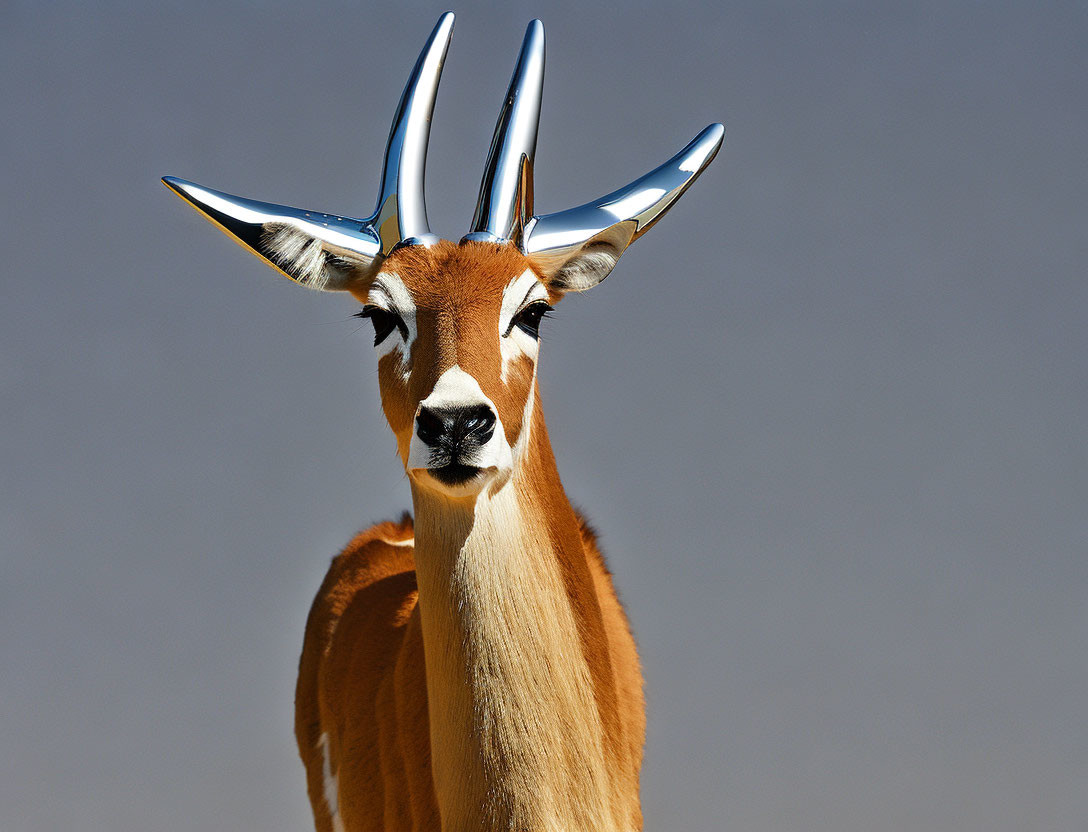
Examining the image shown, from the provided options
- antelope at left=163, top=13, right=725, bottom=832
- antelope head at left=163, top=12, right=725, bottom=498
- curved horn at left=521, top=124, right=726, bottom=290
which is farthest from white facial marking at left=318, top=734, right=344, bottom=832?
curved horn at left=521, top=124, right=726, bottom=290

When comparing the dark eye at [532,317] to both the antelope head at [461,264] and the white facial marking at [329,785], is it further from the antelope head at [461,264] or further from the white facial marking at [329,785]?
the white facial marking at [329,785]

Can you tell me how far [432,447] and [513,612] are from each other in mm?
661

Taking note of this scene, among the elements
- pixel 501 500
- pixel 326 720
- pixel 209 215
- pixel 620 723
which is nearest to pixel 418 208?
pixel 209 215

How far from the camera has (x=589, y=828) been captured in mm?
4109

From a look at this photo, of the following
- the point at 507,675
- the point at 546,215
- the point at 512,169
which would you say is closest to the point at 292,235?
the point at 512,169

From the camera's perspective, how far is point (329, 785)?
20.8 ft

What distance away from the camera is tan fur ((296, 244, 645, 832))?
13.4 ft

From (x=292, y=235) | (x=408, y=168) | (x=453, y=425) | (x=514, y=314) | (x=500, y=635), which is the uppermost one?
(x=408, y=168)

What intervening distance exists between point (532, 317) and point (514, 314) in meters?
0.16

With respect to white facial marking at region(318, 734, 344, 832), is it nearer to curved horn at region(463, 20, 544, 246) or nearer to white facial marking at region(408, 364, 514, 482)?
white facial marking at region(408, 364, 514, 482)

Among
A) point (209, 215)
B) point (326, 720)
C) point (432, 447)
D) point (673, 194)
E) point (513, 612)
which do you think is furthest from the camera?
point (326, 720)

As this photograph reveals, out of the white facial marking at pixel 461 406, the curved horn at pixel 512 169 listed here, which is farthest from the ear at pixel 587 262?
the white facial marking at pixel 461 406

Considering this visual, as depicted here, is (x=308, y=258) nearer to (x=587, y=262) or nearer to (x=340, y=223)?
(x=340, y=223)

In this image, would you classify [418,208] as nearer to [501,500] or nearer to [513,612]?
[501,500]
